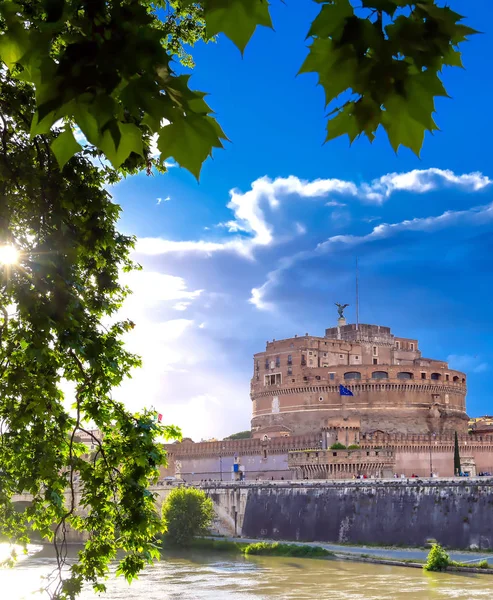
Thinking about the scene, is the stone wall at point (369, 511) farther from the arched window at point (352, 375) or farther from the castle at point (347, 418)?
the arched window at point (352, 375)

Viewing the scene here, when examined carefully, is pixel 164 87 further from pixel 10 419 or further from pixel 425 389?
pixel 425 389

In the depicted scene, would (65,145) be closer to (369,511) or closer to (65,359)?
(65,359)

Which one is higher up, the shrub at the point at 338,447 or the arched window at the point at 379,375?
the arched window at the point at 379,375

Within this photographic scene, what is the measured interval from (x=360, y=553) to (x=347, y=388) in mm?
21568

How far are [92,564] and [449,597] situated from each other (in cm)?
2065

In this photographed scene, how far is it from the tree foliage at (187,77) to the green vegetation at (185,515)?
1568 inches

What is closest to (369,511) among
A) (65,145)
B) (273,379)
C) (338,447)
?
(338,447)

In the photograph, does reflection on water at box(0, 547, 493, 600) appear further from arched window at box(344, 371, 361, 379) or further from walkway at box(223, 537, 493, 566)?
arched window at box(344, 371, 361, 379)

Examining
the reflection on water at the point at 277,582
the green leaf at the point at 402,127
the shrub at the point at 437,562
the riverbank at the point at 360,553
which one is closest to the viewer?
the green leaf at the point at 402,127

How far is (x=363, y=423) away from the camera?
181 feet

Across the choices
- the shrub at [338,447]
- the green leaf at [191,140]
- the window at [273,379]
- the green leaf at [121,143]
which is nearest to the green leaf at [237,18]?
the green leaf at [191,140]

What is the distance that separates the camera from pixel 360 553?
35.1 meters

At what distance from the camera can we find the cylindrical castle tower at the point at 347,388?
55.3 metres

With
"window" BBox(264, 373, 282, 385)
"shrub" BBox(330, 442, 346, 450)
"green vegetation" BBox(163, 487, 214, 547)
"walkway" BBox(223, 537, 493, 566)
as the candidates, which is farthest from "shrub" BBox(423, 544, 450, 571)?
"window" BBox(264, 373, 282, 385)
